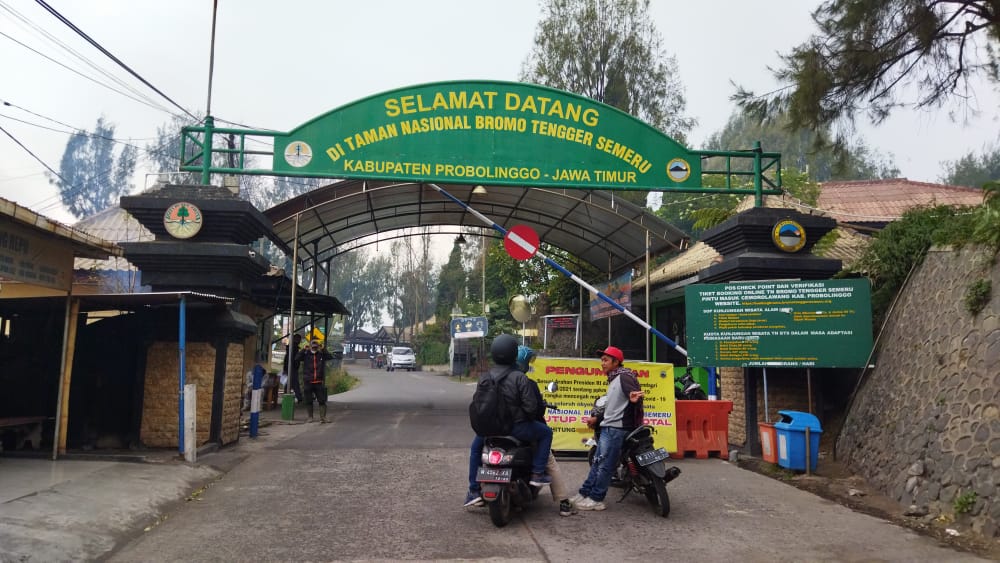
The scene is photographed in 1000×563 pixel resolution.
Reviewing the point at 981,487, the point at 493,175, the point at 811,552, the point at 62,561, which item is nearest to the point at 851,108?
the point at 493,175

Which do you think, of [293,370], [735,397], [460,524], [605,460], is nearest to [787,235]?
[735,397]

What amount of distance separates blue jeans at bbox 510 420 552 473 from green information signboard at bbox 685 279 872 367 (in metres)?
4.04

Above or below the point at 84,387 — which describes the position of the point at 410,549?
below

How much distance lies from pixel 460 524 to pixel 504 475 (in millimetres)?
668

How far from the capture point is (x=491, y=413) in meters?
6.20

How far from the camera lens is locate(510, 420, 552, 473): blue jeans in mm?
6387

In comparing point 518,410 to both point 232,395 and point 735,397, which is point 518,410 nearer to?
point 232,395

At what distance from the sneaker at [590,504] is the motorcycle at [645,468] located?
34cm

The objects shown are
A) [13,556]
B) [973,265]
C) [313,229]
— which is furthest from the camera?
[313,229]

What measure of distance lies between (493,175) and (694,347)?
3954mm

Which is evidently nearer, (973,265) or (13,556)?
(13,556)

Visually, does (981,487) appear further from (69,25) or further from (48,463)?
(69,25)

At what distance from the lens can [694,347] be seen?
9859 millimetres

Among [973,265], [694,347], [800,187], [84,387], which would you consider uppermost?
[800,187]
